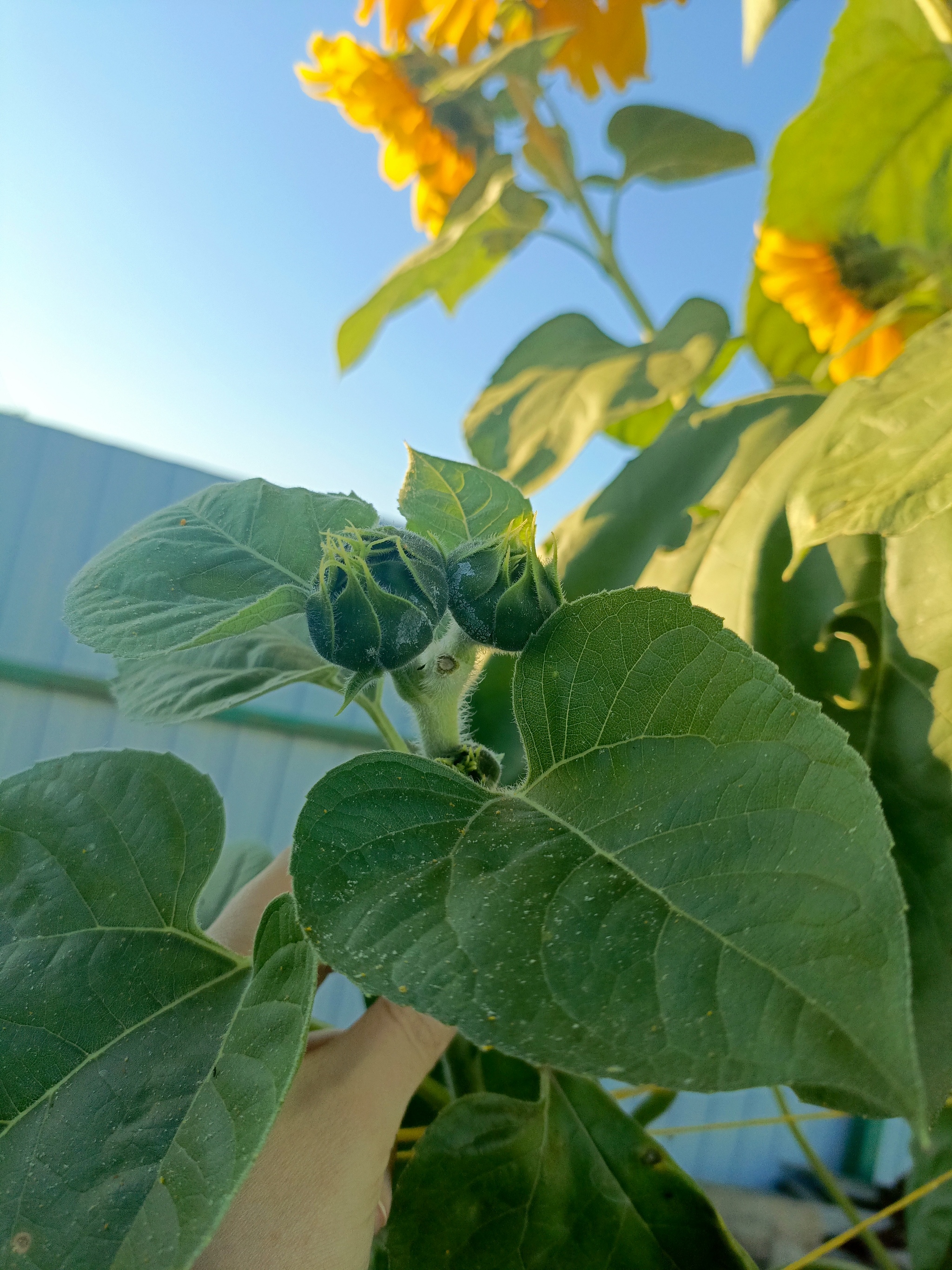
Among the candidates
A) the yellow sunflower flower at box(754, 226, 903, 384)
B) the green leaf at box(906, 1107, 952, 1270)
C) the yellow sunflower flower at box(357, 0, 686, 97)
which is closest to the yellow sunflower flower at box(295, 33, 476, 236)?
the yellow sunflower flower at box(357, 0, 686, 97)

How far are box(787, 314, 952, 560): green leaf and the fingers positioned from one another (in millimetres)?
254

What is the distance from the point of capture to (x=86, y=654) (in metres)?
1.05

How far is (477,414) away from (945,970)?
1.35ft

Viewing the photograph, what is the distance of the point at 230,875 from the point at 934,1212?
55 centimetres

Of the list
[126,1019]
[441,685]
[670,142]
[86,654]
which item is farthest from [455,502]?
[86,654]

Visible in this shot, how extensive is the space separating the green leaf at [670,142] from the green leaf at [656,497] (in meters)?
0.34

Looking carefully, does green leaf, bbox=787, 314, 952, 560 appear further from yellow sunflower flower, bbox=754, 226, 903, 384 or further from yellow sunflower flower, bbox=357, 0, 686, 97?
yellow sunflower flower, bbox=357, 0, 686, 97

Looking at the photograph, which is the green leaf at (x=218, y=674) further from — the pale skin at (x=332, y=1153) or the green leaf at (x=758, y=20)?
the green leaf at (x=758, y=20)

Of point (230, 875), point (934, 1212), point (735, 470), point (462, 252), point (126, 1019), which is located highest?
point (462, 252)

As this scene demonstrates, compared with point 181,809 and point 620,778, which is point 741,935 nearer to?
point 620,778

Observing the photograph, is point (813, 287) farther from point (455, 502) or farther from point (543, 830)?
point (543, 830)

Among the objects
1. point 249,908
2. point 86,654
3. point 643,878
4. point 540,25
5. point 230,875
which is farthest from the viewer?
point 86,654

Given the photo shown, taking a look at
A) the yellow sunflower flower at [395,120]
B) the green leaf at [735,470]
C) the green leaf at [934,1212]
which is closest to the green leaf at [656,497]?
the green leaf at [735,470]

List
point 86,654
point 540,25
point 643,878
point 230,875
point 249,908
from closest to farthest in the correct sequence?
point 643,878
point 249,908
point 230,875
point 540,25
point 86,654
